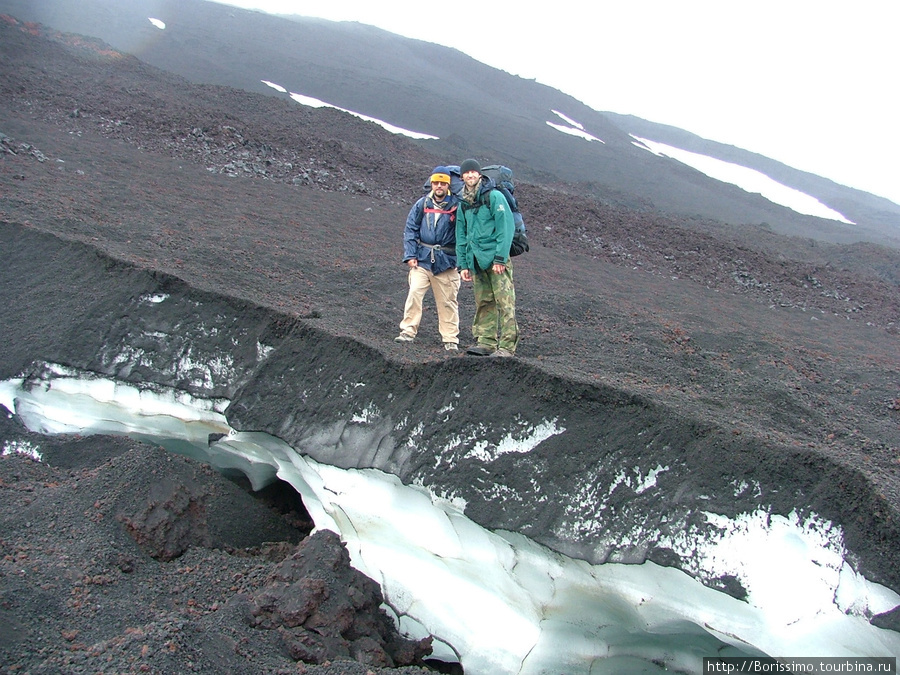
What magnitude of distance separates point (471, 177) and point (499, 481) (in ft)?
7.65

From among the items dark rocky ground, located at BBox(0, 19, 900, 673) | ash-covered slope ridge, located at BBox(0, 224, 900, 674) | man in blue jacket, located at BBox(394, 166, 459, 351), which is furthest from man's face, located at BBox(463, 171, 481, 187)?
ash-covered slope ridge, located at BBox(0, 224, 900, 674)

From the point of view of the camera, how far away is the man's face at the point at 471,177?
490 cm

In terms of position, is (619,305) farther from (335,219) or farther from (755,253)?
(755,253)

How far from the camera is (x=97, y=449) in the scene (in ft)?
15.3

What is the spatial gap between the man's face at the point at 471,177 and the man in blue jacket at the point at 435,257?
240mm

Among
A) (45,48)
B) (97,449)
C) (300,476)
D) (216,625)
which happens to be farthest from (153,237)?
(45,48)

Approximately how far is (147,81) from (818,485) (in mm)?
19147

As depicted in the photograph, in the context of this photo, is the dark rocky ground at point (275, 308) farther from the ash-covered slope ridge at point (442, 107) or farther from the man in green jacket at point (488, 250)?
the ash-covered slope ridge at point (442, 107)

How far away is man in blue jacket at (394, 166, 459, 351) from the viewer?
5234 millimetres

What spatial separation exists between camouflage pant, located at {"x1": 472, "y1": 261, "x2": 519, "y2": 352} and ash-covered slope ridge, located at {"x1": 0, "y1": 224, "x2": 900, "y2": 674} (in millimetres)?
1095

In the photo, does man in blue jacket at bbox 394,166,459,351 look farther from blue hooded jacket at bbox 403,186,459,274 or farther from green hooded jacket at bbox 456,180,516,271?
green hooded jacket at bbox 456,180,516,271

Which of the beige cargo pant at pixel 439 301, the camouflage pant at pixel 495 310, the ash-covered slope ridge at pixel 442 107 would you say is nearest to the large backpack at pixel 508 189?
the camouflage pant at pixel 495 310

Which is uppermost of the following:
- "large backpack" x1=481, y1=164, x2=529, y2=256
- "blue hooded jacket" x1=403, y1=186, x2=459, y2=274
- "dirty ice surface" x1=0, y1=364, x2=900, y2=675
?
"large backpack" x1=481, y1=164, x2=529, y2=256

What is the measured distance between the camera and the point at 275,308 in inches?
203
